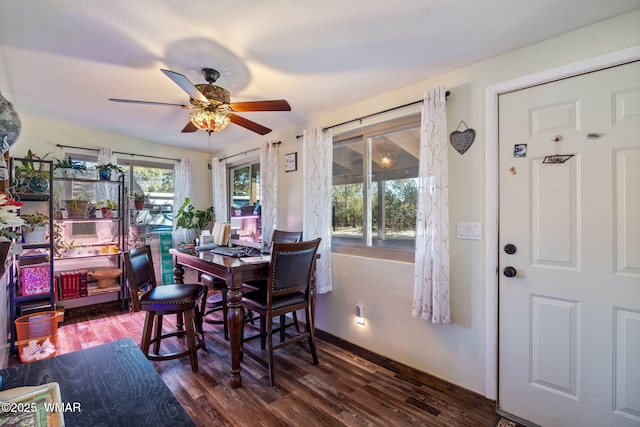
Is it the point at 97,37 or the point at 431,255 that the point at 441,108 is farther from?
the point at 97,37

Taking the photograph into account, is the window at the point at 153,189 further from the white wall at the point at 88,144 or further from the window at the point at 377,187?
the window at the point at 377,187

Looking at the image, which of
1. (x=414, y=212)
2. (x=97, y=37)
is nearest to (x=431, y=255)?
(x=414, y=212)

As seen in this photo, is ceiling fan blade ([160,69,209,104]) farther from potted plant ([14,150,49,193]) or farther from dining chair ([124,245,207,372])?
potted plant ([14,150,49,193])

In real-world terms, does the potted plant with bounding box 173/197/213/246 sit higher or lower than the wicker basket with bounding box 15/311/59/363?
higher

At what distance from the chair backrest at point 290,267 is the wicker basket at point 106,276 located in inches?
104

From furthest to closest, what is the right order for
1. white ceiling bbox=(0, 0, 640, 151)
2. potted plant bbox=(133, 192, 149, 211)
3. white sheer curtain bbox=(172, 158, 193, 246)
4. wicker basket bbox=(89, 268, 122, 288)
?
white sheer curtain bbox=(172, 158, 193, 246)
potted plant bbox=(133, 192, 149, 211)
wicker basket bbox=(89, 268, 122, 288)
white ceiling bbox=(0, 0, 640, 151)

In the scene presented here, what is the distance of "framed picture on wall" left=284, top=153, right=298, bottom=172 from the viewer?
3.30m

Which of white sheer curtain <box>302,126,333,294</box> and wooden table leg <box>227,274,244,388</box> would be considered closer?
wooden table leg <box>227,274,244,388</box>

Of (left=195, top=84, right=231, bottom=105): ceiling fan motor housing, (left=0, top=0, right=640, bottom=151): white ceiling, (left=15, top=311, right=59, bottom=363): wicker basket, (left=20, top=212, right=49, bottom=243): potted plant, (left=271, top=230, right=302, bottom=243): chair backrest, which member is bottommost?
(left=15, top=311, right=59, bottom=363): wicker basket

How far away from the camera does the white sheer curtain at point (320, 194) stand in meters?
2.76

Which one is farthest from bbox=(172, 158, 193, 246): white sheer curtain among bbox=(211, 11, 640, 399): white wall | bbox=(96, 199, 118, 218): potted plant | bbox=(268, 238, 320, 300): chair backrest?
bbox=(211, 11, 640, 399): white wall

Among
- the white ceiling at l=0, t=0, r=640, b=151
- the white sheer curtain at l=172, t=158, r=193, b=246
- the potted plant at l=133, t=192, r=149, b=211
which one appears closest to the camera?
the white ceiling at l=0, t=0, r=640, b=151

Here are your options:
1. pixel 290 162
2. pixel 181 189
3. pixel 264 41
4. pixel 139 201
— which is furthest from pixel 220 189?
pixel 264 41

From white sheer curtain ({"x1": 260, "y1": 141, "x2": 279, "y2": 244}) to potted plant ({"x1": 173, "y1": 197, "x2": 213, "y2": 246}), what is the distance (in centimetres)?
134
